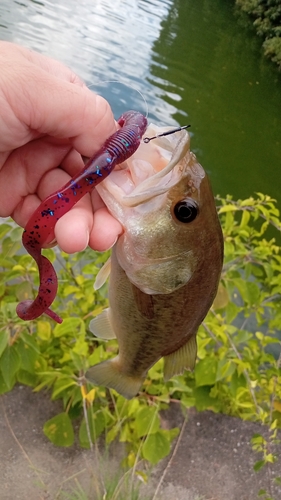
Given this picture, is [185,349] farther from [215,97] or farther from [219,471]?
[215,97]

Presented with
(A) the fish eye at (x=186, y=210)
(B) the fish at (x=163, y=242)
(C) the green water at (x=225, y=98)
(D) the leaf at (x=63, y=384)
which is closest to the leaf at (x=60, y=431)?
(D) the leaf at (x=63, y=384)

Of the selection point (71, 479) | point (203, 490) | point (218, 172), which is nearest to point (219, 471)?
point (203, 490)

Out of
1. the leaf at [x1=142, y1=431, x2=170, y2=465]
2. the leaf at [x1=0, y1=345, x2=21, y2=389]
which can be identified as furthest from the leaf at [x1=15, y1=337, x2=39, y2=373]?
the leaf at [x1=142, y1=431, x2=170, y2=465]

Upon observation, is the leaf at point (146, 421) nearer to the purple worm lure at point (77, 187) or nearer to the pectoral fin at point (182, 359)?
the pectoral fin at point (182, 359)

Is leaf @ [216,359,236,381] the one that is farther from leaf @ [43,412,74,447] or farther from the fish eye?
the fish eye

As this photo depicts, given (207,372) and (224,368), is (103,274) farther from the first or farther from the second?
(207,372)

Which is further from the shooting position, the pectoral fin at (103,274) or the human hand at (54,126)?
the pectoral fin at (103,274)

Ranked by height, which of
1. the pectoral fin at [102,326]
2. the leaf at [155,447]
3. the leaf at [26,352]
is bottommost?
the leaf at [155,447]
